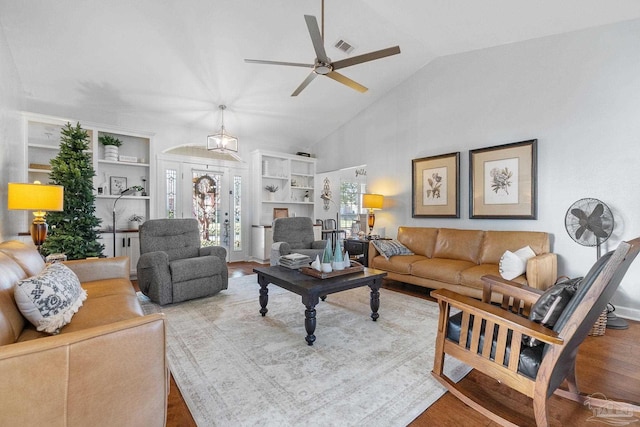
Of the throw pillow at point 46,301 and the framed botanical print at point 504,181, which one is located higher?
the framed botanical print at point 504,181

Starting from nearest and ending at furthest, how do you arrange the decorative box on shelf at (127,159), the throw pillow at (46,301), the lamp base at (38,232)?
1. the throw pillow at (46,301)
2. the lamp base at (38,232)
3. the decorative box on shelf at (127,159)

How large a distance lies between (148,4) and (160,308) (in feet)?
10.3

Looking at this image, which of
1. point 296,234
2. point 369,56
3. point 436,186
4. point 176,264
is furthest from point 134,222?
point 436,186

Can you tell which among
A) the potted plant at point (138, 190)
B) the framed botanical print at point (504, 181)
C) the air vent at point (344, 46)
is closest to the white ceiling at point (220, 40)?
the air vent at point (344, 46)

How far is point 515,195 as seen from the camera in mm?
3725

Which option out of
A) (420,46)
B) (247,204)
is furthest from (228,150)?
(420,46)

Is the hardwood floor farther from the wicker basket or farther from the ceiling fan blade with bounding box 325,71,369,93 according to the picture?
the ceiling fan blade with bounding box 325,71,369,93

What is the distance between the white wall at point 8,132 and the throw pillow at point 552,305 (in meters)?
4.44

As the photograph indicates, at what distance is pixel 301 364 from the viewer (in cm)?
204

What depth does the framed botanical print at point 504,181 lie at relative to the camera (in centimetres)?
359

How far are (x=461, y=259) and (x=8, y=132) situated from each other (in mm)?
5456

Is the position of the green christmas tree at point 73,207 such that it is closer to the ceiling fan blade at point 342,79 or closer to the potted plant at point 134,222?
the potted plant at point 134,222

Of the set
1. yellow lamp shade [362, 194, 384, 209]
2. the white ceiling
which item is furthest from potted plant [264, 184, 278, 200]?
yellow lamp shade [362, 194, 384, 209]

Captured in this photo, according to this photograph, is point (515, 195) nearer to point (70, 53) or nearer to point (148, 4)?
point (148, 4)
